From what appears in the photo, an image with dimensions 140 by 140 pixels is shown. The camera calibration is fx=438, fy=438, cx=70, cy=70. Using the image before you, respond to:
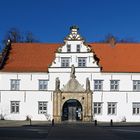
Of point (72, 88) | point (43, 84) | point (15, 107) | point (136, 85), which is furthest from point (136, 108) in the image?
point (15, 107)

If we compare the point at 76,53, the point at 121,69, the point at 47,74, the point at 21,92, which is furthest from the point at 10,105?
the point at 121,69

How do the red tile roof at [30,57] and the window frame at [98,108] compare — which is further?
the red tile roof at [30,57]

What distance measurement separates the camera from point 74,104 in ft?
160

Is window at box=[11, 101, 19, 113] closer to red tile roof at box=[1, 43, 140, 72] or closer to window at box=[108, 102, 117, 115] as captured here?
red tile roof at box=[1, 43, 140, 72]

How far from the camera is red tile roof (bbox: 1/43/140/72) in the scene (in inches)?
1922

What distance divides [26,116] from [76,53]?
8870 millimetres

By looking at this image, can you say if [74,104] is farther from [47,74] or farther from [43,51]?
[43,51]

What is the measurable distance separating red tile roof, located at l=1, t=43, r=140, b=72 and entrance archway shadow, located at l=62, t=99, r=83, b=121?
4.58m

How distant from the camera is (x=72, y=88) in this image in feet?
157

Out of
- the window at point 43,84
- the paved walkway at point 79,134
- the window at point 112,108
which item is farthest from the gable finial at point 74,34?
the paved walkway at point 79,134

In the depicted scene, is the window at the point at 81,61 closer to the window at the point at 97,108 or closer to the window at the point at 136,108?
the window at the point at 97,108

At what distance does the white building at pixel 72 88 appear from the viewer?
157ft

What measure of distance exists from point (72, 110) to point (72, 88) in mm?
2687

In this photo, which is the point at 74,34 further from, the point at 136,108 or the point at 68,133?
the point at 68,133
